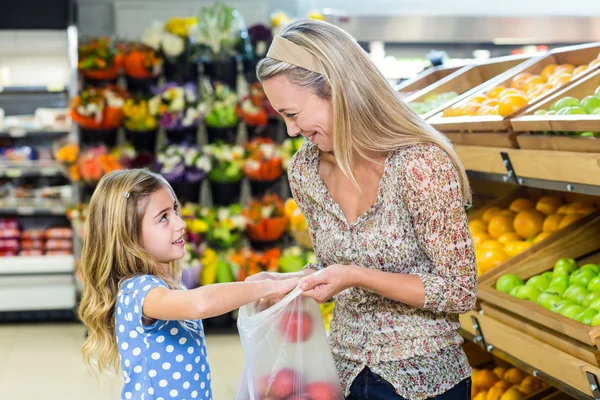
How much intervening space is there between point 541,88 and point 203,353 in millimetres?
1653

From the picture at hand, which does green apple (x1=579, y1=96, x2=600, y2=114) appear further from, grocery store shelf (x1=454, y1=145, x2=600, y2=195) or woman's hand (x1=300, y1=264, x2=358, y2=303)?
woman's hand (x1=300, y1=264, x2=358, y2=303)

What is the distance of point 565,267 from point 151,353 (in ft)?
4.60

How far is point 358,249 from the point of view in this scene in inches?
75.2


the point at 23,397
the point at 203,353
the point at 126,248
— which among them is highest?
the point at 126,248

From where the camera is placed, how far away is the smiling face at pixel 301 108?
6.15 feet

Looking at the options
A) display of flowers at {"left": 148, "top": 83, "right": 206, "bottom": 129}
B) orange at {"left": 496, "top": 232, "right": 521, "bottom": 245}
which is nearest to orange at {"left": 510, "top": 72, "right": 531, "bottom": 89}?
orange at {"left": 496, "top": 232, "right": 521, "bottom": 245}

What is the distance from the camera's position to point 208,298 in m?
1.90

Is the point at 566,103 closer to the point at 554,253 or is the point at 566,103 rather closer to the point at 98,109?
the point at 554,253

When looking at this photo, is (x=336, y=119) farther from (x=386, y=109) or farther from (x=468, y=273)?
(x=468, y=273)

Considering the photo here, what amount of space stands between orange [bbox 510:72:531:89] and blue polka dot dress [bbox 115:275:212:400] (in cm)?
188

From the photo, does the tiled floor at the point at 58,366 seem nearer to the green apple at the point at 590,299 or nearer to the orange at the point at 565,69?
the orange at the point at 565,69

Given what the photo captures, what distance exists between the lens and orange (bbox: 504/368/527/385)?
11.0 ft

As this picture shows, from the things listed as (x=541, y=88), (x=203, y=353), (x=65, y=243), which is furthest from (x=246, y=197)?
(x=203, y=353)

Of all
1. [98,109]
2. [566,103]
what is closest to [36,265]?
[98,109]
